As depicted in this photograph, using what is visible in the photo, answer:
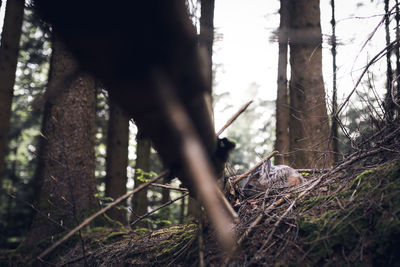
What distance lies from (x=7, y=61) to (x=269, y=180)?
5.87 meters

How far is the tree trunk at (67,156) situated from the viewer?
16.2ft

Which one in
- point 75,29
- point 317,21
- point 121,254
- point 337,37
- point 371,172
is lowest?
point 121,254

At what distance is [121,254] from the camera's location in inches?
107

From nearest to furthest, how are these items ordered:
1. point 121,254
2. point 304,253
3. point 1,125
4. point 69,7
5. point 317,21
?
point 69,7
point 304,253
point 121,254
point 1,125
point 317,21

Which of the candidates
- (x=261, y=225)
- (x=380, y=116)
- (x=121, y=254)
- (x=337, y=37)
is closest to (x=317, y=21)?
(x=337, y=37)

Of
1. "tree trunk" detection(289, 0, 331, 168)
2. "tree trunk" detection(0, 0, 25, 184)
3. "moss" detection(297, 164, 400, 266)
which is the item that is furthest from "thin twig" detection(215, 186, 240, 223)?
"tree trunk" detection(0, 0, 25, 184)

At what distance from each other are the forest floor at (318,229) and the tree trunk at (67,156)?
2646 millimetres

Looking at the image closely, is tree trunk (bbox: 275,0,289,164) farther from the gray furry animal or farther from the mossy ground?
the mossy ground

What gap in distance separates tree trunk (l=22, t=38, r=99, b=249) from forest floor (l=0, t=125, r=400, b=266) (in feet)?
8.68

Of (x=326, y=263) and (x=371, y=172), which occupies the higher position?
(x=371, y=172)

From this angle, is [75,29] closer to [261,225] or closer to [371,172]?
[261,225]

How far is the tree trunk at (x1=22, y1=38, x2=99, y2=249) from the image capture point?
493 cm

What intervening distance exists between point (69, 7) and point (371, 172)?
2.27 metres

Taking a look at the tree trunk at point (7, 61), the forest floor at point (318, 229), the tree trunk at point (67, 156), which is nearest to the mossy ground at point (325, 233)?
the forest floor at point (318, 229)
